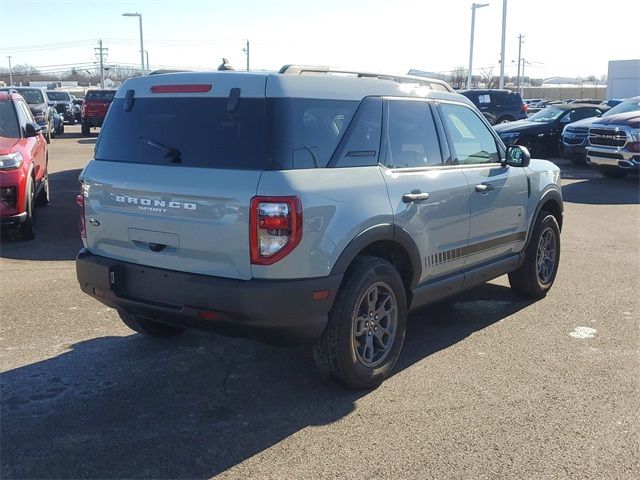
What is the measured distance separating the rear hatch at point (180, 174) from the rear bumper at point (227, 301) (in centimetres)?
9

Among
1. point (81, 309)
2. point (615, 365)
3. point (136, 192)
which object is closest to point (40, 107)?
point (81, 309)

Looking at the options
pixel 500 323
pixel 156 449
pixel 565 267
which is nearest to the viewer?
pixel 156 449

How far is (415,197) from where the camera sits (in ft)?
14.8

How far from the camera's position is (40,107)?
18953mm

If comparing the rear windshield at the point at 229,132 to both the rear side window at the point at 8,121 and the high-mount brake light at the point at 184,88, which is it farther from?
the rear side window at the point at 8,121

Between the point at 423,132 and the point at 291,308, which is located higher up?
the point at 423,132

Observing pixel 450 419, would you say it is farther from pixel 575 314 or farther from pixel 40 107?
pixel 40 107

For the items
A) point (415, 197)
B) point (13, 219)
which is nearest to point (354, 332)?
point (415, 197)

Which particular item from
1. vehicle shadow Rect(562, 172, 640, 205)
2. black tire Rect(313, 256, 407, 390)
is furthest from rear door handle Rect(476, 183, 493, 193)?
vehicle shadow Rect(562, 172, 640, 205)

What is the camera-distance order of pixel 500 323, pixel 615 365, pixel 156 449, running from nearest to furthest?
pixel 156 449 → pixel 615 365 → pixel 500 323

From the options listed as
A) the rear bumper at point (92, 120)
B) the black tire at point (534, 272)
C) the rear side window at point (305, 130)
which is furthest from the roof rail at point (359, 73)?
the rear bumper at point (92, 120)

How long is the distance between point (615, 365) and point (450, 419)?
162cm

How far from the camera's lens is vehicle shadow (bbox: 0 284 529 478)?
347 centimetres

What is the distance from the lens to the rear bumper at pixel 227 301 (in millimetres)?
3719
